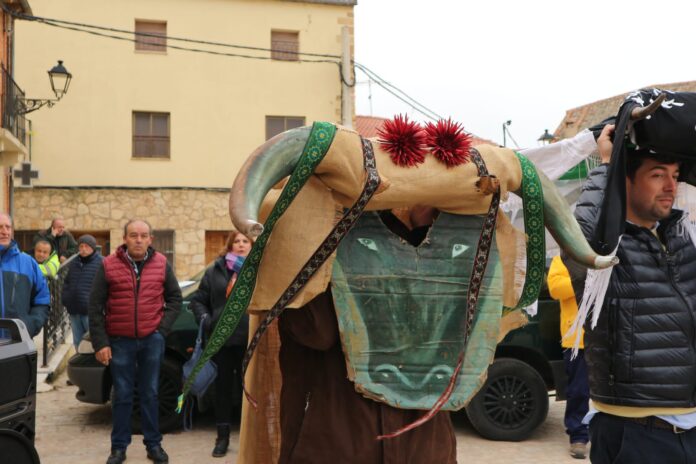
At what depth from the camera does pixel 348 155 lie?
2.55m

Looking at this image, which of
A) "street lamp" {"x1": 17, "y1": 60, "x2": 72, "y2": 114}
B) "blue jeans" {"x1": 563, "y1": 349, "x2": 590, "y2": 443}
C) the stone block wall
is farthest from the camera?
the stone block wall

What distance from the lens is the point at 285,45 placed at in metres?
20.8

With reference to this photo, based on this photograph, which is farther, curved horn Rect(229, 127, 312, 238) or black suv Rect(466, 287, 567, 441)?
black suv Rect(466, 287, 567, 441)

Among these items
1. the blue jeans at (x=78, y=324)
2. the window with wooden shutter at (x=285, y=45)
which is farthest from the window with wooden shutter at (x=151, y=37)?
the blue jeans at (x=78, y=324)

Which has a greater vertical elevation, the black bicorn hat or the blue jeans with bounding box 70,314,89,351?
the black bicorn hat

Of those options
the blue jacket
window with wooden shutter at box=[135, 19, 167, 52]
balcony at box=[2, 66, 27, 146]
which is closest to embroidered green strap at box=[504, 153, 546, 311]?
the blue jacket

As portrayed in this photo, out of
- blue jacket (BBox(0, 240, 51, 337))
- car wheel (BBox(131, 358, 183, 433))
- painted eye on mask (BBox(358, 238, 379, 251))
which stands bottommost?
car wheel (BBox(131, 358, 183, 433))

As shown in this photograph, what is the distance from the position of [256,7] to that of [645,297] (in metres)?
19.1

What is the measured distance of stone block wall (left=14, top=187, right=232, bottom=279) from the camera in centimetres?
1902

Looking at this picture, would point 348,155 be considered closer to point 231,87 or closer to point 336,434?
point 336,434

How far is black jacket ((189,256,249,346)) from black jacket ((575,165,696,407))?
12.6ft

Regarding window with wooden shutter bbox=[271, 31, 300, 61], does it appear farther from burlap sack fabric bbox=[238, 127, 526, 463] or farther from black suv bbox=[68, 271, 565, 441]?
burlap sack fabric bbox=[238, 127, 526, 463]

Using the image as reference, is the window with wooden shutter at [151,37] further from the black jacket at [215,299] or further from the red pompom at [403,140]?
the red pompom at [403,140]

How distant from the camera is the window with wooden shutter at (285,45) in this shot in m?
20.6
